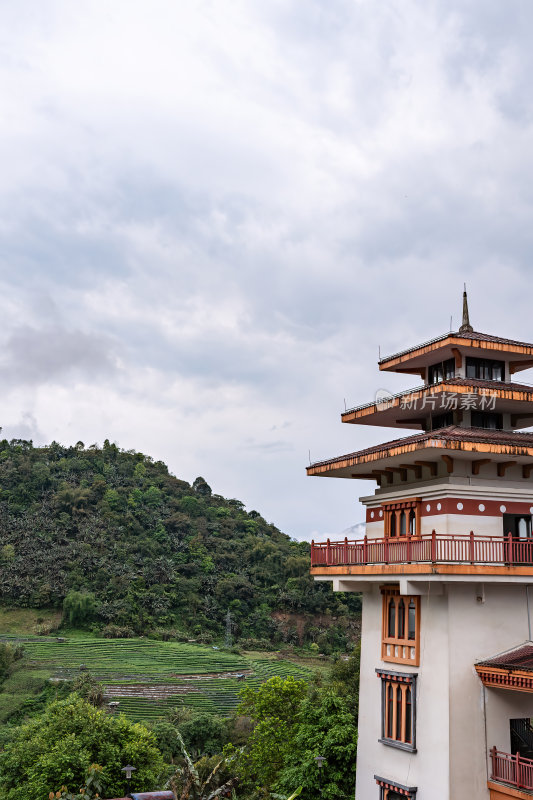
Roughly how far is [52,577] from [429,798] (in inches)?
2328

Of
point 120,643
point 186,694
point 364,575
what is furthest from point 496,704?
point 120,643

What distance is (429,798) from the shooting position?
49.6 feet

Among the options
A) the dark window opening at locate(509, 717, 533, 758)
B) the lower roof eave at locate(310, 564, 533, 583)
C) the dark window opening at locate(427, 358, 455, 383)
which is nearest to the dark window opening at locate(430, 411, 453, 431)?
the dark window opening at locate(427, 358, 455, 383)

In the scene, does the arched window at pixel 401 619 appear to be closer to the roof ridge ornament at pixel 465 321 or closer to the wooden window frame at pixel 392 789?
the wooden window frame at pixel 392 789

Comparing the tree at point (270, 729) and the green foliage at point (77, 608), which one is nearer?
the tree at point (270, 729)

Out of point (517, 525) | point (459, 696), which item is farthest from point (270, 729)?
point (517, 525)

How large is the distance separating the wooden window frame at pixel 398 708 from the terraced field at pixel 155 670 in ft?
99.0

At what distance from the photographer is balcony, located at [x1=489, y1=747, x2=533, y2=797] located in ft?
46.1

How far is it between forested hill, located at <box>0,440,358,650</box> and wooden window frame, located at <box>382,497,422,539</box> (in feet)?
166

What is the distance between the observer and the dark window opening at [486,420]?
1773cm

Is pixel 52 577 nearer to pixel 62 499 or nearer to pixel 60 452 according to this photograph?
pixel 62 499

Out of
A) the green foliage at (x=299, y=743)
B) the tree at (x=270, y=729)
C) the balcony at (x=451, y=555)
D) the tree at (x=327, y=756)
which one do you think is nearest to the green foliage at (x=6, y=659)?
the green foliage at (x=299, y=743)

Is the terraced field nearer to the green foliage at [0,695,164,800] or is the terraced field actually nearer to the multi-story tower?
the green foliage at [0,695,164,800]

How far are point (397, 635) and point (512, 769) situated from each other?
12.0ft
